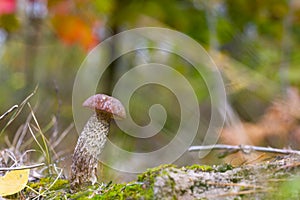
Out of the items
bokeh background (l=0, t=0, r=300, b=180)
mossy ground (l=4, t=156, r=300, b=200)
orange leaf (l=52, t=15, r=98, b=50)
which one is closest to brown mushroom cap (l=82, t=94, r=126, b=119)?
mossy ground (l=4, t=156, r=300, b=200)

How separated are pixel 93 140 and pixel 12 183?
25cm

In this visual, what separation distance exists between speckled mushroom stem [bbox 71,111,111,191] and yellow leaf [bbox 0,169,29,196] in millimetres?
154

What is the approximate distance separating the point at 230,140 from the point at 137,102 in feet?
5.46

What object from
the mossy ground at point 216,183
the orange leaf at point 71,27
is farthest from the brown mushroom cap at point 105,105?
the orange leaf at point 71,27

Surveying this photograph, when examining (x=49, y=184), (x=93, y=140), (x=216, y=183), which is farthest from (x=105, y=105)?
(x=216, y=183)

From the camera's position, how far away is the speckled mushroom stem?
3.76 ft

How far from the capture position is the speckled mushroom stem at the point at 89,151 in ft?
3.76

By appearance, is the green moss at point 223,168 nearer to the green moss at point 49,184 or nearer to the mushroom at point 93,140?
the mushroom at point 93,140

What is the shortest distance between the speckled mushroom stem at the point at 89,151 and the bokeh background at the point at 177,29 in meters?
1.78

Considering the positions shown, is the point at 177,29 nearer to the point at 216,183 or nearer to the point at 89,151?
the point at 89,151

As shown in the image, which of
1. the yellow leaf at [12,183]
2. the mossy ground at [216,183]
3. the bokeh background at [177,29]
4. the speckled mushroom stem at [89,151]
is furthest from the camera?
the bokeh background at [177,29]

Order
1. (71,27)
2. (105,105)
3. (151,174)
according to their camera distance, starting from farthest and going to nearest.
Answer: (71,27), (105,105), (151,174)

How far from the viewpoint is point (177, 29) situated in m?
3.75

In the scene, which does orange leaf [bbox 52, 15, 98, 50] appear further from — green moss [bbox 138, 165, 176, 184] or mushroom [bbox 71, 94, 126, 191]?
green moss [bbox 138, 165, 176, 184]
